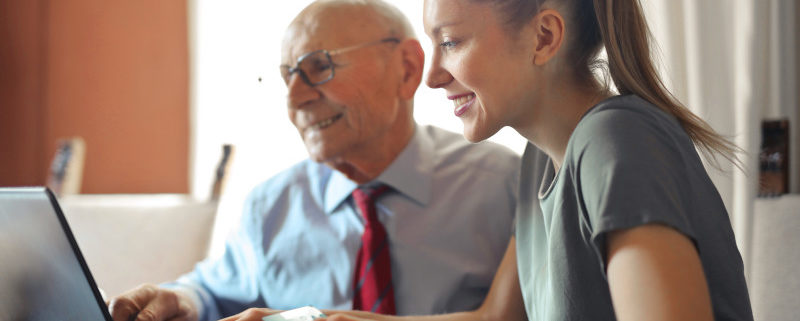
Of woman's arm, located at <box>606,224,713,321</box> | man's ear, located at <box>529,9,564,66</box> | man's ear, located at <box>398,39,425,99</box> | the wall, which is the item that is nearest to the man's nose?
man's ear, located at <box>398,39,425,99</box>

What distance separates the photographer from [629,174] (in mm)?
605

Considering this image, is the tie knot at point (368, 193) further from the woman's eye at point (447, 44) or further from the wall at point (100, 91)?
the wall at point (100, 91)

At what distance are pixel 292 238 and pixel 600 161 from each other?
98 cm

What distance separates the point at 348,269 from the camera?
140cm

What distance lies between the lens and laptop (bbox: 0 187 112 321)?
0.79 meters

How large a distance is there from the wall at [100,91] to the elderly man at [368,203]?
2.26 metres

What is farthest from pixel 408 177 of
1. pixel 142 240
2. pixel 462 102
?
pixel 142 240

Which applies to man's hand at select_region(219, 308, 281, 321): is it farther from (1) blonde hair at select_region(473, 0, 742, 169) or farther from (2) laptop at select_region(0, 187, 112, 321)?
(1) blonde hair at select_region(473, 0, 742, 169)

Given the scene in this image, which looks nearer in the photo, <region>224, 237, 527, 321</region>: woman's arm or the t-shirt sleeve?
the t-shirt sleeve

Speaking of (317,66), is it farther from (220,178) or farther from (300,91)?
(220,178)

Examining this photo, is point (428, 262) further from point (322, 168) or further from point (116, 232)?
point (116, 232)

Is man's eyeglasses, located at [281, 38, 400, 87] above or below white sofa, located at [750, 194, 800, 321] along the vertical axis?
above

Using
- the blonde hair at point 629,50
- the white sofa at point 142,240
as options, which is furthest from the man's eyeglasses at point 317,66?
the white sofa at point 142,240

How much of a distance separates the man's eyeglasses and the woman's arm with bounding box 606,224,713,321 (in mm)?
902
